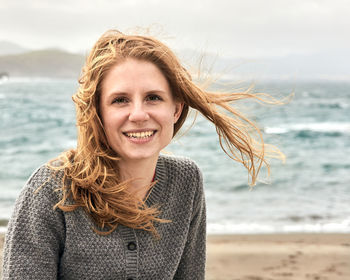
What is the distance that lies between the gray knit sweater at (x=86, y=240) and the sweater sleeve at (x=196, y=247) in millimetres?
59

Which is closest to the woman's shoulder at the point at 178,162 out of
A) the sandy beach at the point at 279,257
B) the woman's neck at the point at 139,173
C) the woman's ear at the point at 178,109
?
the woman's neck at the point at 139,173

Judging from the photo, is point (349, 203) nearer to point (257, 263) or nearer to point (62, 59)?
point (257, 263)

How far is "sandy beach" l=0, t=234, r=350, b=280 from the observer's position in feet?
15.7

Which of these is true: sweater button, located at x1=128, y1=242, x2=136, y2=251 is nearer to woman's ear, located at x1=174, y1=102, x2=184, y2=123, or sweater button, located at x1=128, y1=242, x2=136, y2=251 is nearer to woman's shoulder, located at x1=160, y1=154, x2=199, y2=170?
woman's shoulder, located at x1=160, y1=154, x2=199, y2=170

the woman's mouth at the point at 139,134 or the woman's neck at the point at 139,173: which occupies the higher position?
the woman's mouth at the point at 139,134

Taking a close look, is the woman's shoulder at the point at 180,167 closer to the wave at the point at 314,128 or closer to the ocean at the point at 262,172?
the ocean at the point at 262,172

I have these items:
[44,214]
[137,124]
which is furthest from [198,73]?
[44,214]

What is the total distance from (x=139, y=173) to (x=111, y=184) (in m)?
0.16

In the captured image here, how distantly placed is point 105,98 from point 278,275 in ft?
11.3

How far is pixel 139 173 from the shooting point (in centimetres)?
214

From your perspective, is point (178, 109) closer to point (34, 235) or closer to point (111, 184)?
point (111, 184)

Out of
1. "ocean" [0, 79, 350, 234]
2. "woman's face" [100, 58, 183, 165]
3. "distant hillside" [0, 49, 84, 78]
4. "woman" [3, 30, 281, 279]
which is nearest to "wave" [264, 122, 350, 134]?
"ocean" [0, 79, 350, 234]

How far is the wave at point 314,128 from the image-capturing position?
1926 centimetres

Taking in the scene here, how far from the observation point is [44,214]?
187 centimetres
